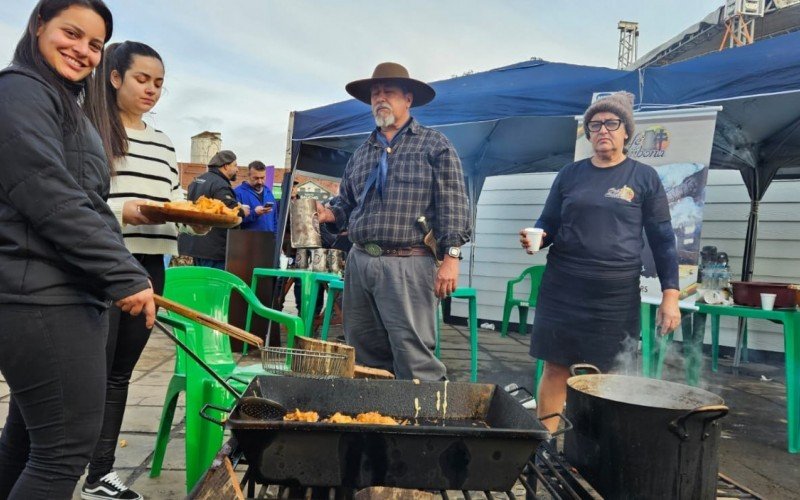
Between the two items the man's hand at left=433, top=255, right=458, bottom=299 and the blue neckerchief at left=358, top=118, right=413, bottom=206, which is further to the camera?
the blue neckerchief at left=358, top=118, right=413, bottom=206

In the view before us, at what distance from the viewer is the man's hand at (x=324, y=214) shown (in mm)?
3080

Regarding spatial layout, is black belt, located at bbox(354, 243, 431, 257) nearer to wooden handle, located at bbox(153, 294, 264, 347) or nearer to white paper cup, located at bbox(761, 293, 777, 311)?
wooden handle, located at bbox(153, 294, 264, 347)

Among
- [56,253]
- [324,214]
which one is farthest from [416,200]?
[56,253]

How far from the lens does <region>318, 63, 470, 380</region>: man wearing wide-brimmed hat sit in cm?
283

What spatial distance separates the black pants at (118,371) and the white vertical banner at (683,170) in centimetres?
358

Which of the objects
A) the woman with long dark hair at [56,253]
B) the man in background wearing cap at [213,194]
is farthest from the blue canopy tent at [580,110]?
the woman with long dark hair at [56,253]

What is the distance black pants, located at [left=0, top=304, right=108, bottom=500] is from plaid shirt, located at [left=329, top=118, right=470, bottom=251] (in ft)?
5.27

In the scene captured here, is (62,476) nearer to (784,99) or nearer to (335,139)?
(335,139)

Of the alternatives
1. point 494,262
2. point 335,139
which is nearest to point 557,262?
point 335,139

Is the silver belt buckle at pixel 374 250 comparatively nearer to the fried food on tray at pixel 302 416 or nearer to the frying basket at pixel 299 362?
the frying basket at pixel 299 362

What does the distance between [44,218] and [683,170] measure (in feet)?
14.3

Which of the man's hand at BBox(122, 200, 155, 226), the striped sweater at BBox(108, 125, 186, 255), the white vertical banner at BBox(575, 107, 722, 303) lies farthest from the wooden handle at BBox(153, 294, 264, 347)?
the white vertical banner at BBox(575, 107, 722, 303)

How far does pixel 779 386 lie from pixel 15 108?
661 cm

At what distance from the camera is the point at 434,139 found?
118 inches
